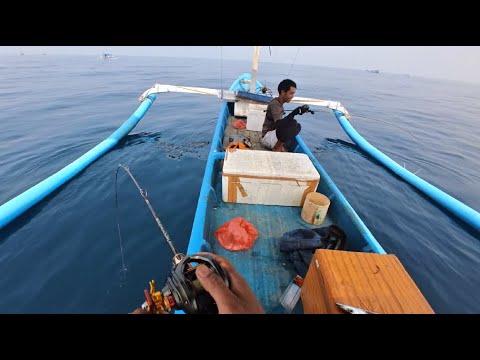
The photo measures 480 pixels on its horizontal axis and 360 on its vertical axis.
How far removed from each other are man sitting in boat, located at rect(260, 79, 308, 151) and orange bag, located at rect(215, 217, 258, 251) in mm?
3408

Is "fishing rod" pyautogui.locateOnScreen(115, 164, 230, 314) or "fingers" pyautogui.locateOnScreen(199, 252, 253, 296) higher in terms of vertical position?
"fingers" pyautogui.locateOnScreen(199, 252, 253, 296)

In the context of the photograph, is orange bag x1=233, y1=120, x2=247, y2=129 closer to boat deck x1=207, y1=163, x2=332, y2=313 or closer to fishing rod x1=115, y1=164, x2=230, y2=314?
boat deck x1=207, y1=163, x2=332, y2=313

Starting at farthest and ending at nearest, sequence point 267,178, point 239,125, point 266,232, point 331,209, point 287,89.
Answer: point 239,125
point 287,89
point 331,209
point 267,178
point 266,232

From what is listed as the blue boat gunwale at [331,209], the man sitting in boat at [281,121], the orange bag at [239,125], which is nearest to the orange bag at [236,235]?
the blue boat gunwale at [331,209]

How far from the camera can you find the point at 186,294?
131 cm

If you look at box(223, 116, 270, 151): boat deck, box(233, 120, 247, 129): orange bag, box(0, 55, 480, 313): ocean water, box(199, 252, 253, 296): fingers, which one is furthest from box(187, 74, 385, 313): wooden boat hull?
box(233, 120, 247, 129): orange bag

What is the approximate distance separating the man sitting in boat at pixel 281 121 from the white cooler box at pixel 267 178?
154cm

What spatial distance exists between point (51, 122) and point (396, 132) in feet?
82.5

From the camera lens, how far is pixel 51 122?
46.0ft

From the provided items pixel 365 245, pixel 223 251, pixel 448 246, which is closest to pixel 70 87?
pixel 223 251

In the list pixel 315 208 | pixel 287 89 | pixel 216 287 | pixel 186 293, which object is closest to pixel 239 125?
pixel 287 89

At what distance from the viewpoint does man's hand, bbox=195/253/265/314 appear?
1.07 m

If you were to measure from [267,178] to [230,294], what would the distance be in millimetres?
3597

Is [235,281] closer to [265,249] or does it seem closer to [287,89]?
[265,249]
